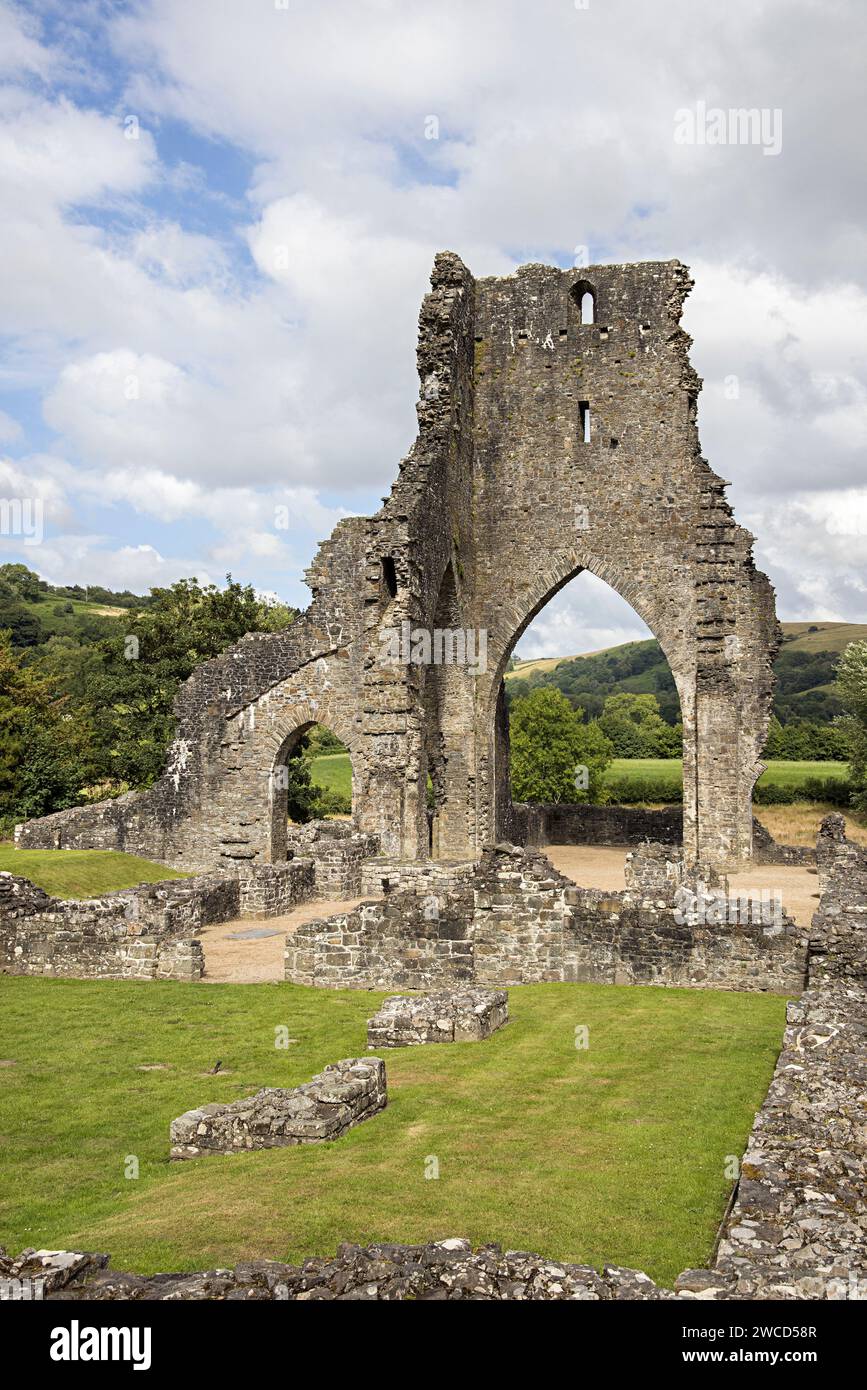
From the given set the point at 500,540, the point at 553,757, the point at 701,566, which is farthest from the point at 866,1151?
the point at 553,757

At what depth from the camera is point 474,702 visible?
2541cm

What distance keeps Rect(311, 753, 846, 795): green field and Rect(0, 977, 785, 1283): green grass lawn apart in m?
34.1

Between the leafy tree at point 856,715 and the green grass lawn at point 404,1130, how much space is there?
91.0 ft

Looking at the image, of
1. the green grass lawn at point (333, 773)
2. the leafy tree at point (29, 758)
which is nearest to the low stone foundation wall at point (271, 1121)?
the leafy tree at point (29, 758)

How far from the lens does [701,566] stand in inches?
912

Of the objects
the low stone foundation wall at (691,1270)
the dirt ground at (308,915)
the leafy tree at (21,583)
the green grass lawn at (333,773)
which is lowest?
the dirt ground at (308,915)

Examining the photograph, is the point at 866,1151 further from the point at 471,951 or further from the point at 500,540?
the point at 500,540

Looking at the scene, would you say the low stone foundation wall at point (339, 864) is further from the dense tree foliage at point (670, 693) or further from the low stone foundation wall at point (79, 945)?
the dense tree foliage at point (670, 693)

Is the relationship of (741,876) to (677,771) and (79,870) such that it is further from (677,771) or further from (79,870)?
(677,771)

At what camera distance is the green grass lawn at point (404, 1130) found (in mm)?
5719

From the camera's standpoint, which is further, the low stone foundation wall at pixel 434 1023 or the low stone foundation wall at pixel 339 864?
the low stone foundation wall at pixel 339 864

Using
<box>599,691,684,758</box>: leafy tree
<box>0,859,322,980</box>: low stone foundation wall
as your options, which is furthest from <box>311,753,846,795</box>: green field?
<box>0,859,322,980</box>: low stone foundation wall

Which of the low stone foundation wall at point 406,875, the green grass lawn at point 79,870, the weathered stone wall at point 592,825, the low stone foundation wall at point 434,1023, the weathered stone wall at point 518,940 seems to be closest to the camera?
the low stone foundation wall at point 434,1023

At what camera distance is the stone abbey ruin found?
42.1 feet
